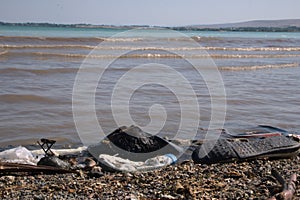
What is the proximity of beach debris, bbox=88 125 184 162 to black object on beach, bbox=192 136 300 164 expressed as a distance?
17.9 inches

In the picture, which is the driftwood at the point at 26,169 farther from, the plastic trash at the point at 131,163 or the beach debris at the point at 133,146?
the beach debris at the point at 133,146

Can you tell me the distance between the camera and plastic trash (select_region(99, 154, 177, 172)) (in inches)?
199

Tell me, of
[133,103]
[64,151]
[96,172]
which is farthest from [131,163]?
[133,103]

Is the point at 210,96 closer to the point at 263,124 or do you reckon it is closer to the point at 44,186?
the point at 263,124

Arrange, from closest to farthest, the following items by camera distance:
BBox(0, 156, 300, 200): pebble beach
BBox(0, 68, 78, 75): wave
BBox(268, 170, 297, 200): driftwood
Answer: BBox(268, 170, 297, 200): driftwood
BBox(0, 156, 300, 200): pebble beach
BBox(0, 68, 78, 75): wave

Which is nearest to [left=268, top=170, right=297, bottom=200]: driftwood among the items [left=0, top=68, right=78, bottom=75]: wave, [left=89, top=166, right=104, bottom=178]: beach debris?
[left=89, top=166, right=104, bottom=178]: beach debris

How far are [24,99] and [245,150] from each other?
5.14 metres

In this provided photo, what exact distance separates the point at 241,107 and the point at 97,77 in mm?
4922

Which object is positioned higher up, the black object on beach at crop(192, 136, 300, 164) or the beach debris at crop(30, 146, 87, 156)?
the black object on beach at crop(192, 136, 300, 164)

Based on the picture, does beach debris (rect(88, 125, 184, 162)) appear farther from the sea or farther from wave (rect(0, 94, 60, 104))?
wave (rect(0, 94, 60, 104))

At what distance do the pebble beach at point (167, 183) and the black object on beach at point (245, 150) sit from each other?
0.11m

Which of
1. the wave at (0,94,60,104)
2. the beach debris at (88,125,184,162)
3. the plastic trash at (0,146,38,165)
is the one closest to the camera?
the plastic trash at (0,146,38,165)

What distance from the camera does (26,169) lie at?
15.8ft

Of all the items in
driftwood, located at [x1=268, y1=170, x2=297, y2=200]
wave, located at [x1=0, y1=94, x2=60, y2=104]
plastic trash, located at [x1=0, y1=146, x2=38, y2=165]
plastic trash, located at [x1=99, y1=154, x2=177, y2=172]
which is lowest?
plastic trash, located at [x1=99, y1=154, x2=177, y2=172]
